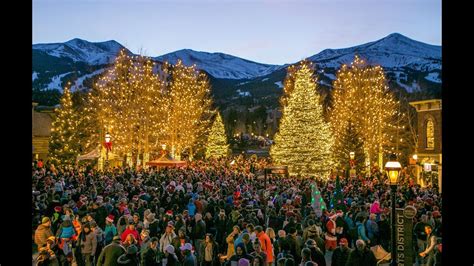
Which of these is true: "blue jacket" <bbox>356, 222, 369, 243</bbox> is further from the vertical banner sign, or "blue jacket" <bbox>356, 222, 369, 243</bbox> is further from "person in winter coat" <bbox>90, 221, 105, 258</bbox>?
"person in winter coat" <bbox>90, 221, 105, 258</bbox>

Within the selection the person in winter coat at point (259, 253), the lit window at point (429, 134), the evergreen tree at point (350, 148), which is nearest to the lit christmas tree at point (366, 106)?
the evergreen tree at point (350, 148)

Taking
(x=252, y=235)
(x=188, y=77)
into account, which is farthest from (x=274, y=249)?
(x=188, y=77)

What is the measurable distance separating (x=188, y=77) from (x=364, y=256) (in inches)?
1793

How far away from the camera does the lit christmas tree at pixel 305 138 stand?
36.5 meters

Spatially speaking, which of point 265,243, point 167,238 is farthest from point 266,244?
point 167,238

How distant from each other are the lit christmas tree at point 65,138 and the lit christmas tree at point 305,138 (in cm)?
1870

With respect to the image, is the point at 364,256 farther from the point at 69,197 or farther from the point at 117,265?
the point at 69,197

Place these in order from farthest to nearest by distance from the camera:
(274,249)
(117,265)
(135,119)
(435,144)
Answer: (135,119) → (435,144) → (274,249) → (117,265)

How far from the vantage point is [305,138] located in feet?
120

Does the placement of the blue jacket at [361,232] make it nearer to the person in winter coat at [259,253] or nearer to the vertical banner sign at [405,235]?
the vertical banner sign at [405,235]

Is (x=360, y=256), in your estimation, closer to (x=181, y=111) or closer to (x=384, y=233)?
(x=384, y=233)

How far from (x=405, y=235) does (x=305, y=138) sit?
26065 millimetres

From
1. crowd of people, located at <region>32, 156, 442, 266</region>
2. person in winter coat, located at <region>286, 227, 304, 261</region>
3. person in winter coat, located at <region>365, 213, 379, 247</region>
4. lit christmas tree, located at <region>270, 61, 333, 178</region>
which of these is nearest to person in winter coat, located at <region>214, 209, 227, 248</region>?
crowd of people, located at <region>32, 156, 442, 266</region>
